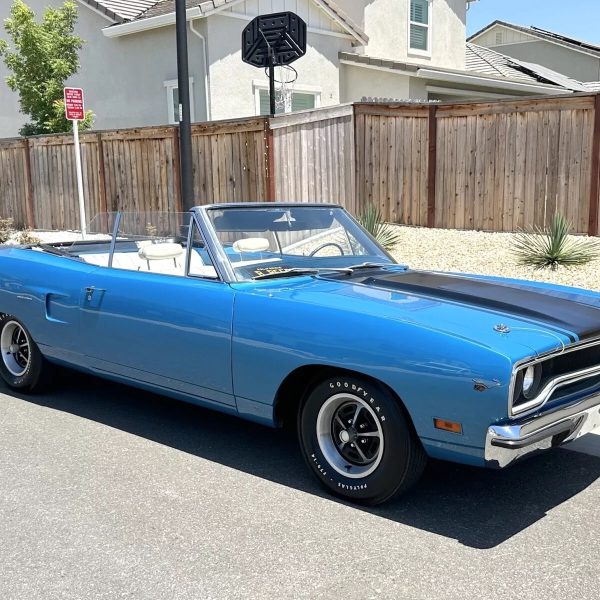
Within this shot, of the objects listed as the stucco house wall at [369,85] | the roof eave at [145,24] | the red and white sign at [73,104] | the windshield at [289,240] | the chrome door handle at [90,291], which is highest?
the roof eave at [145,24]

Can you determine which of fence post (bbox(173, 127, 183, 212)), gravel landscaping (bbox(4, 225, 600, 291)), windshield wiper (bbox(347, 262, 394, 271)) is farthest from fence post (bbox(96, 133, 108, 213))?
windshield wiper (bbox(347, 262, 394, 271))

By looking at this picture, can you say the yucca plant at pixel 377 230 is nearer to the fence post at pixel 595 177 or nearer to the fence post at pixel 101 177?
the fence post at pixel 595 177

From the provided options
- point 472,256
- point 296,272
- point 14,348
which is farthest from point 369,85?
point 296,272

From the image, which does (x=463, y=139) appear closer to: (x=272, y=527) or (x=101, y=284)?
(x=101, y=284)

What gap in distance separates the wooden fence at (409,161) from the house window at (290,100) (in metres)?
3.95

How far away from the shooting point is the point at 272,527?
356 cm

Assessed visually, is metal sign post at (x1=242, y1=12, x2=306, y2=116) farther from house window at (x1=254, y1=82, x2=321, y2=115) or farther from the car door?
the car door

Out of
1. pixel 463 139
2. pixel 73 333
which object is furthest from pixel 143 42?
pixel 73 333

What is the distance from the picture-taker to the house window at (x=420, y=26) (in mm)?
20156

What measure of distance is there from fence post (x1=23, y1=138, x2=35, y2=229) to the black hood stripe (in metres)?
13.2

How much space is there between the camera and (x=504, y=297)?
4152 millimetres

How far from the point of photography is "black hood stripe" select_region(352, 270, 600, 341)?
12.3ft

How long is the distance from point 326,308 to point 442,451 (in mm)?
902


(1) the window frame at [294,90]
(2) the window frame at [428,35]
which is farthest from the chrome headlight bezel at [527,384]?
(2) the window frame at [428,35]
